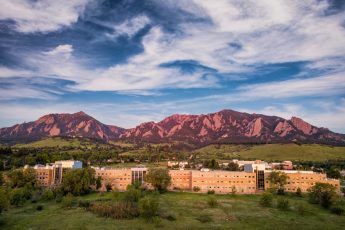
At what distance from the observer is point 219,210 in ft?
294

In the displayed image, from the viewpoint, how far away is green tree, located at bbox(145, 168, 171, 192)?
118m

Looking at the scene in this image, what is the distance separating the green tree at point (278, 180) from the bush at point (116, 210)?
176 feet

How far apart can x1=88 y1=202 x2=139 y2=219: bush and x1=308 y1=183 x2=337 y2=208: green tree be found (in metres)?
53.7

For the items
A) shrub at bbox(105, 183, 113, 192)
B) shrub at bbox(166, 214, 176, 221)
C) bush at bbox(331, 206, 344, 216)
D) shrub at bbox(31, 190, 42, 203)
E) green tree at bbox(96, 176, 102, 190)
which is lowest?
bush at bbox(331, 206, 344, 216)

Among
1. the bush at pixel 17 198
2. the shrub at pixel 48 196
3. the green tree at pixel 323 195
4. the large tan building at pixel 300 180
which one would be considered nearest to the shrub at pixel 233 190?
the large tan building at pixel 300 180

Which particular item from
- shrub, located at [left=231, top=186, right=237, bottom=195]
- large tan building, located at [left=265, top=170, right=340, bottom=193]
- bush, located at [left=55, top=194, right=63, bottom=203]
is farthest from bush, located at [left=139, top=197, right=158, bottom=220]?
large tan building, located at [left=265, top=170, right=340, bottom=193]

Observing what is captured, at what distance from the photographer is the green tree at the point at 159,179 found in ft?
387

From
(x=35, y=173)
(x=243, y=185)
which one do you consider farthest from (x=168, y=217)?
(x=35, y=173)

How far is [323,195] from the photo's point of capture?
330ft

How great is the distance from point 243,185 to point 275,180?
11.2 meters

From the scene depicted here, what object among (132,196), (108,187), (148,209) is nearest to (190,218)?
(148,209)

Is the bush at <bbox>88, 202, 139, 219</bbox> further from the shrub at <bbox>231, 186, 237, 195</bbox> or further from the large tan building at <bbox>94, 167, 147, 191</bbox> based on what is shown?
the shrub at <bbox>231, 186, 237, 195</bbox>

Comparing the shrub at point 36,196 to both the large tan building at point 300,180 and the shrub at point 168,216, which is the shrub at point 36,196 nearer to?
the shrub at point 168,216

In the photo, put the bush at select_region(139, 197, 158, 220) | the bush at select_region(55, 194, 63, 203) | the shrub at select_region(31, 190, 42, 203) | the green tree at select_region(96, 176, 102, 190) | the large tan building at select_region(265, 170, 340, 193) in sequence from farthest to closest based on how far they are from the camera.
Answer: the large tan building at select_region(265, 170, 340, 193)
the green tree at select_region(96, 176, 102, 190)
the shrub at select_region(31, 190, 42, 203)
the bush at select_region(55, 194, 63, 203)
the bush at select_region(139, 197, 158, 220)
